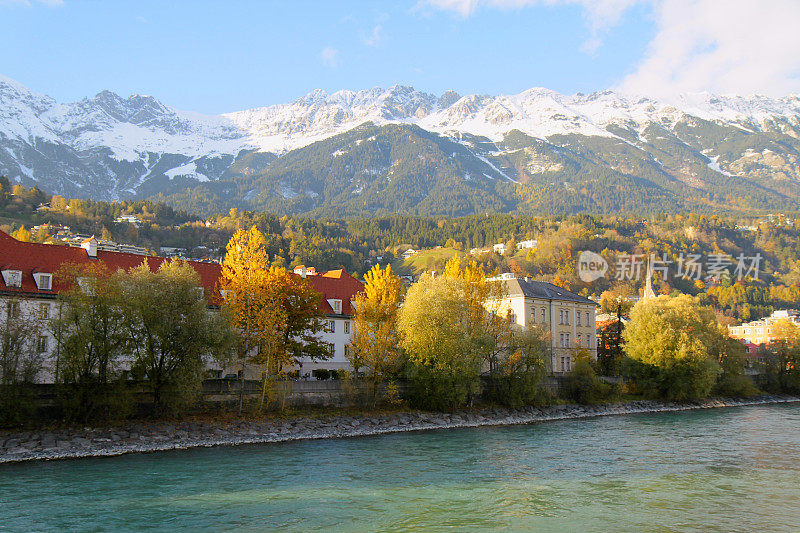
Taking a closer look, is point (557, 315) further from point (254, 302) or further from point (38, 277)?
point (38, 277)

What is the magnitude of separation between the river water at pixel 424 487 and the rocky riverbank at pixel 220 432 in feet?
5.08

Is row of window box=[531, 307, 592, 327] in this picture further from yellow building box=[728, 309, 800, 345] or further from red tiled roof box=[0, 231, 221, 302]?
yellow building box=[728, 309, 800, 345]

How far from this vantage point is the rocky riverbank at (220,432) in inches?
1357

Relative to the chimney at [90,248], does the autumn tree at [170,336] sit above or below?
below

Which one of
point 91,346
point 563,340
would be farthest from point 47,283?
point 563,340

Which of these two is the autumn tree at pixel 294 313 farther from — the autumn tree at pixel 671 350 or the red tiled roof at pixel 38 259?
the autumn tree at pixel 671 350

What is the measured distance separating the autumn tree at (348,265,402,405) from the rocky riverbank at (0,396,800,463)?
13.0 feet

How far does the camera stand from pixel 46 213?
171625 millimetres

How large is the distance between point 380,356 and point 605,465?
2219 centimetres

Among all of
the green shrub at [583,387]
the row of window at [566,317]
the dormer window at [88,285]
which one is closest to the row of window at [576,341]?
the row of window at [566,317]

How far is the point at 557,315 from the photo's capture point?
78812mm

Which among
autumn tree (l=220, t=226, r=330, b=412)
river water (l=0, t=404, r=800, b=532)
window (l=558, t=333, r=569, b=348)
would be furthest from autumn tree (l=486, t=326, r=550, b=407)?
window (l=558, t=333, r=569, b=348)

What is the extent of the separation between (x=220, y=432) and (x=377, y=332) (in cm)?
1650

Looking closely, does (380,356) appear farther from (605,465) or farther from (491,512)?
(491,512)
